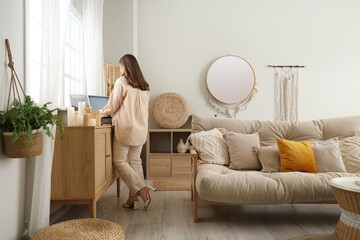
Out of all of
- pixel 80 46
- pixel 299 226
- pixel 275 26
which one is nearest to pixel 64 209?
pixel 80 46

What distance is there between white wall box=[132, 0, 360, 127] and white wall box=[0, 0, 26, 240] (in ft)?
9.42

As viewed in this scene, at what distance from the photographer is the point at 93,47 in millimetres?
3664

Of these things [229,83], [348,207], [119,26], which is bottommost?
[348,207]

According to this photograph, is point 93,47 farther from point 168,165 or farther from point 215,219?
point 215,219

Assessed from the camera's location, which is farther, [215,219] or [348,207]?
[215,219]

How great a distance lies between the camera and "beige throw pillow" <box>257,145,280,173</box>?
110 inches

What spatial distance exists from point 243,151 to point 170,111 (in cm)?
176

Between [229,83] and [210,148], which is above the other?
[229,83]

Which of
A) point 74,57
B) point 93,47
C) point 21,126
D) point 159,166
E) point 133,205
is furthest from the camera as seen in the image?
point 159,166

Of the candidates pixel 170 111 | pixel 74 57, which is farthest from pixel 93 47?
pixel 170 111

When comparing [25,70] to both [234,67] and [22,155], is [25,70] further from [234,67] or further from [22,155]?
[234,67]

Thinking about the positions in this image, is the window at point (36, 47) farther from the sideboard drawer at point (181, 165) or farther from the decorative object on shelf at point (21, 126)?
the sideboard drawer at point (181, 165)

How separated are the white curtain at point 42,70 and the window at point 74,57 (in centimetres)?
77

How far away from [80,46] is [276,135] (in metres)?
2.46
